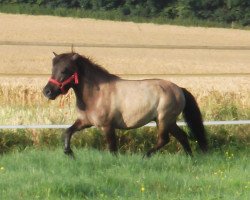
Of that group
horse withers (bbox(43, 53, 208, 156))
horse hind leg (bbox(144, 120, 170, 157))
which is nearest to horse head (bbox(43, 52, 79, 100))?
horse withers (bbox(43, 53, 208, 156))

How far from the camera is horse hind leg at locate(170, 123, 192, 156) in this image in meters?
13.5

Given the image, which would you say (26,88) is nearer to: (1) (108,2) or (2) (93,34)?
(2) (93,34)

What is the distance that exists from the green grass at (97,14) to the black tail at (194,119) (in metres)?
35.0

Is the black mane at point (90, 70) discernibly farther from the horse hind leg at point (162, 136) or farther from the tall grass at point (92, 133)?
the tall grass at point (92, 133)

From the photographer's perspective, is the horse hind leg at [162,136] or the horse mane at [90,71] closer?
the horse hind leg at [162,136]

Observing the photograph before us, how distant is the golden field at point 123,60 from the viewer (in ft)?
57.0

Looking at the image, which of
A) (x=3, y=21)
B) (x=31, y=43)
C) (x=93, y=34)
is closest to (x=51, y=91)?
(x=31, y=43)

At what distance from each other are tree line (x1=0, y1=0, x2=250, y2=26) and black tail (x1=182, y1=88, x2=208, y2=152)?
113 ft

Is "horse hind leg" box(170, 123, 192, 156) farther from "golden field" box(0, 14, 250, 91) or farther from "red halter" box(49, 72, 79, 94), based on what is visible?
"golden field" box(0, 14, 250, 91)

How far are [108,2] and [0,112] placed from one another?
120 feet

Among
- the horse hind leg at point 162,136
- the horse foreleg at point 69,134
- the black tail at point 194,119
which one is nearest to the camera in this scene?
the horse foreleg at point 69,134

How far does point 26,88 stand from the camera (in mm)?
20547

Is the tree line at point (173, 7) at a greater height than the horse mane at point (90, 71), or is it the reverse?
the horse mane at point (90, 71)

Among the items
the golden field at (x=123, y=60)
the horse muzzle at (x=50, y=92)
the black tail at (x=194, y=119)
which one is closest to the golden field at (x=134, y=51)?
the golden field at (x=123, y=60)
